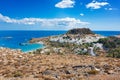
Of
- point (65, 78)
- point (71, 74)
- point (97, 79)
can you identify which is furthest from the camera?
point (71, 74)

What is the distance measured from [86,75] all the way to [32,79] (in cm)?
518

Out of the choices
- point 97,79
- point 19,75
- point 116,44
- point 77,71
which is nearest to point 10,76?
point 19,75

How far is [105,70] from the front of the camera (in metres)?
25.8

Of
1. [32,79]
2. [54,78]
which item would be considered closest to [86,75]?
[54,78]

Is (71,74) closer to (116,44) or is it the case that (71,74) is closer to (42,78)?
(42,78)

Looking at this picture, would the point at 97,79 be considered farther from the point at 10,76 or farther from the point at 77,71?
the point at 10,76

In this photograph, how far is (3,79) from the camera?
77.7 feet

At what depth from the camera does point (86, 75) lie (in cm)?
2334

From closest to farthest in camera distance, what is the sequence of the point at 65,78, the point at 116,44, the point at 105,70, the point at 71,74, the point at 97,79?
the point at 97,79 → the point at 65,78 → the point at 71,74 → the point at 105,70 → the point at 116,44

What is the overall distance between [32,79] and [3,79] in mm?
2941

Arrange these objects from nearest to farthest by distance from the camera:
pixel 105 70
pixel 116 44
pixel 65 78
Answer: pixel 65 78 < pixel 105 70 < pixel 116 44

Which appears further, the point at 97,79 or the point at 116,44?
the point at 116,44

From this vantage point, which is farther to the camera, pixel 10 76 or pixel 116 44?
pixel 116 44

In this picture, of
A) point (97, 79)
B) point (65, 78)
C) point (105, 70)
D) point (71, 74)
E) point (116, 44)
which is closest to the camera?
point (97, 79)
